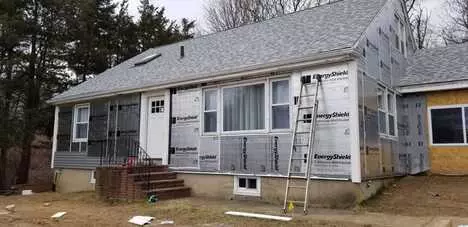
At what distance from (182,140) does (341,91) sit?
4.92 metres

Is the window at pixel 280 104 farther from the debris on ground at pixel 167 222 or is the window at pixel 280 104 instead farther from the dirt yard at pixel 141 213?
the debris on ground at pixel 167 222

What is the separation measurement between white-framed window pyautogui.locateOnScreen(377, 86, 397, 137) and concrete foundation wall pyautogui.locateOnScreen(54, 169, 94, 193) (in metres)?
9.50

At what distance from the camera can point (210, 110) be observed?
1097 cm

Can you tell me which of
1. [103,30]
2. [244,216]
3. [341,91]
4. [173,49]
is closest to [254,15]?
[103,30]

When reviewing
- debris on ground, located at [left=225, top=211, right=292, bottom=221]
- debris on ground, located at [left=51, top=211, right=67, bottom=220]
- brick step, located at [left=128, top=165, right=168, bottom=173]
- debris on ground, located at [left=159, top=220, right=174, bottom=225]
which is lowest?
debris on ground, located at [left=51, top=211, right=67, bottom=220]

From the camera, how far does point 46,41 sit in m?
19.6

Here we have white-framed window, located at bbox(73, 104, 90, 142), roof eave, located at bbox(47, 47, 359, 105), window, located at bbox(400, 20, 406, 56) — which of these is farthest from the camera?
white-framed window, located at bbox(73, 104, 90, 142)

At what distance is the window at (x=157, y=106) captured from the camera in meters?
12.3

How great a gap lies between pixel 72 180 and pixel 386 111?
1082cm

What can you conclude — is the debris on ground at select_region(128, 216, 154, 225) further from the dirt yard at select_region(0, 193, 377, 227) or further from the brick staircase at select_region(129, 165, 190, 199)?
the brick staircase at select_region(129, 165, 190, 199)

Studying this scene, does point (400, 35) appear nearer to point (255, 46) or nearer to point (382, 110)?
point (382, 110)

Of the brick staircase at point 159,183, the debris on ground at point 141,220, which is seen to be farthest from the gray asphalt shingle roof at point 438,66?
the debris on ground at point 141,220

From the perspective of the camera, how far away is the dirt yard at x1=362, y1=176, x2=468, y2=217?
7.71 m

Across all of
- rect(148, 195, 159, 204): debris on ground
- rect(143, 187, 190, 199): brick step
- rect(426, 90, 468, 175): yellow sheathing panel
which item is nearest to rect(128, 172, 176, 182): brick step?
rect(143, 187, 190, 199): brick step
